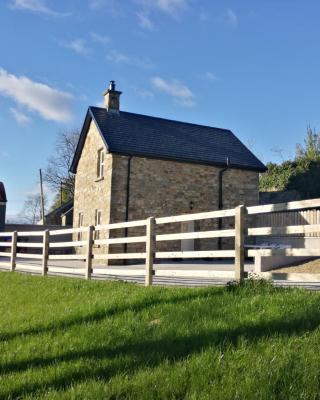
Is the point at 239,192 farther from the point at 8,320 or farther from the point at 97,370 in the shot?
the point at 97,370

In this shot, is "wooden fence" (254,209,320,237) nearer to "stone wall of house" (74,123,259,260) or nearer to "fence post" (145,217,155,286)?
"stone wall of house" (74,123,259,260)

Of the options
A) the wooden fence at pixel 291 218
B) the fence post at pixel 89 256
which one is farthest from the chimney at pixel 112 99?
the fence post at pixel 89 256

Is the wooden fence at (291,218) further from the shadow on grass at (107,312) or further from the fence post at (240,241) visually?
the shadow on grass at (107,312)

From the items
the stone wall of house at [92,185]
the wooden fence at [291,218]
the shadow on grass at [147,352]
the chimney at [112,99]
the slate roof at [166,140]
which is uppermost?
the chimney at [112,99]

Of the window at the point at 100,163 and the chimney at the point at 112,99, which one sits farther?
the chimney at the point at 112,99

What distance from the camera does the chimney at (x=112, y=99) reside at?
2420 cm

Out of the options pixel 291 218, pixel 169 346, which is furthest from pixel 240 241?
pixel 291 218

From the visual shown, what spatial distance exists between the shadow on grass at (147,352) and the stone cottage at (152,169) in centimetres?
1580

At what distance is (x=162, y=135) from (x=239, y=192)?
501cm

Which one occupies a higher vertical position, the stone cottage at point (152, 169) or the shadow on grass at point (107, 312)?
the stone cottage at point (152, 169)

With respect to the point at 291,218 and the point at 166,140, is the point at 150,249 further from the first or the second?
the point at 291,218

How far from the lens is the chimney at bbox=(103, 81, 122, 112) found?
79.4ft

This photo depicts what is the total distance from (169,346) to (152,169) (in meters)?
17.6

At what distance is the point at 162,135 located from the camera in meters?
24.0
